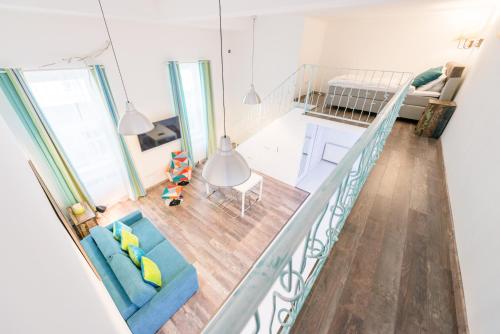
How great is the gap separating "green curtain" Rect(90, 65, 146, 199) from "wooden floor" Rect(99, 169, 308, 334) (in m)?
0.34

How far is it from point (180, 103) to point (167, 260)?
3624mm

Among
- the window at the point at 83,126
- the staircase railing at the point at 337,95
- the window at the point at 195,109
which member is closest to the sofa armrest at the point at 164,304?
the window at the point at 83,126

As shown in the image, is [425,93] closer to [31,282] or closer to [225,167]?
[225,167]

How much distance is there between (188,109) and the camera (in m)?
5.56

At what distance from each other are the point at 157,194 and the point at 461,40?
7.41 metres

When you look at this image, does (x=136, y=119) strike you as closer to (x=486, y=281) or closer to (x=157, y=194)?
(x=486, y=281)

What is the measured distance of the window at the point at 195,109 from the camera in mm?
5246

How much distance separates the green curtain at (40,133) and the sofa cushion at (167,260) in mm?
2057

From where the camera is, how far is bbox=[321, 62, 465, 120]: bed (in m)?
3.64

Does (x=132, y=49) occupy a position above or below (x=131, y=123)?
above

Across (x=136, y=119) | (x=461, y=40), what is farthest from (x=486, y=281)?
(x=461, y=40)

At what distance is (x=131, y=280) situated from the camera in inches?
94.6

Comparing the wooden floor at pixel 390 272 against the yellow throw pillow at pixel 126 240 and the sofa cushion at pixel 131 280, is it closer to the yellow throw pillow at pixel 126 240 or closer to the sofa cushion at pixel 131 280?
the sofa cushion at pixel 131 280

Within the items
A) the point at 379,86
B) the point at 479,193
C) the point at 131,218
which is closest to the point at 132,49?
the point at 131,218
